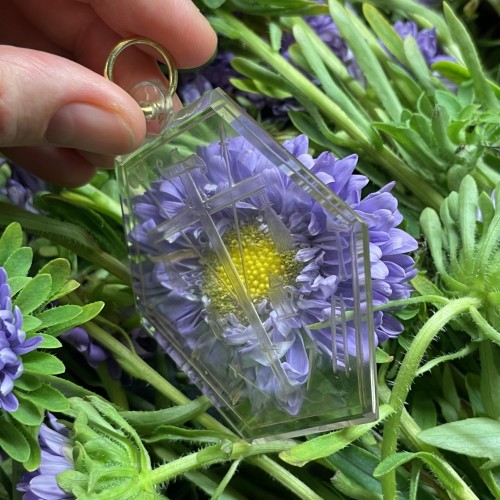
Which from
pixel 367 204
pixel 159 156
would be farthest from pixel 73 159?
pixel 367 204

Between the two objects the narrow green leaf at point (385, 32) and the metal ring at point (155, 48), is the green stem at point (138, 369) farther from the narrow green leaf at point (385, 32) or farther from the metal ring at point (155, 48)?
the narrow green leaf at point (385, 32)

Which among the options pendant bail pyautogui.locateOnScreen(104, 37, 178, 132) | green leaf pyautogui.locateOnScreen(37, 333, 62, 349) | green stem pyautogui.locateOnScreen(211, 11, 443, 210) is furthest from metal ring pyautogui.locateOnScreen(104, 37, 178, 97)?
green leaf pyautogui.locateOnScreen(37, 333, 62, 349)

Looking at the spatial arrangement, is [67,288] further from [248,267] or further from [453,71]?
[453,71]

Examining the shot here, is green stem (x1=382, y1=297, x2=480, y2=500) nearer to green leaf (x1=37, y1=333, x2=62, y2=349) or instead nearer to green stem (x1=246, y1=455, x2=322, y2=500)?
green stem (x1=246, y1=455, x2=322, y2=500)

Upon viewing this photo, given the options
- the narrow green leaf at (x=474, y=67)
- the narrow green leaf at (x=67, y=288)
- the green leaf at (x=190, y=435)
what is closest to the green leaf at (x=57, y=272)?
the narrow green leaf at (x=67, y=288)

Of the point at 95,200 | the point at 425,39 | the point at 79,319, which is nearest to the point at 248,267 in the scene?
the point at 79,319
